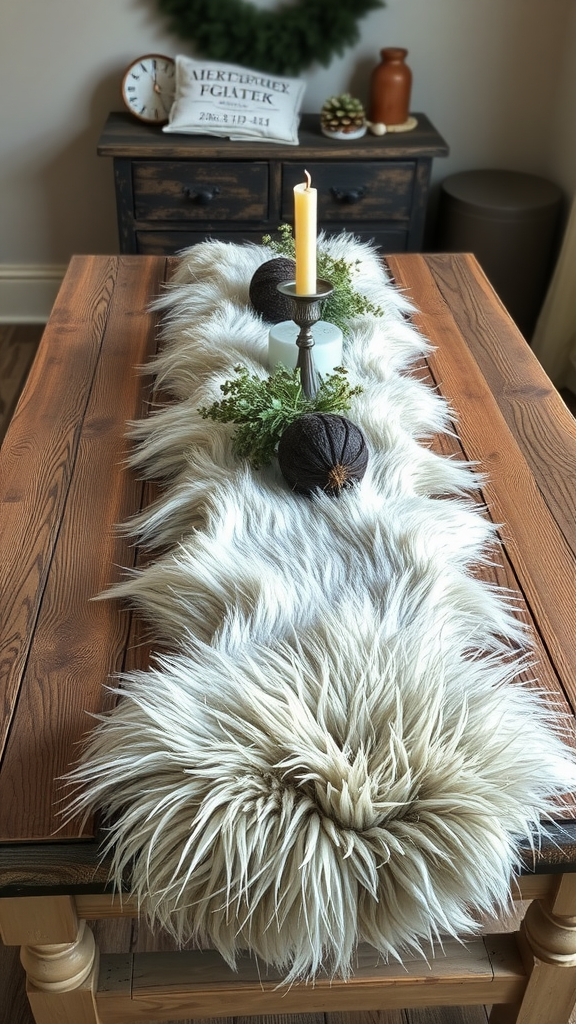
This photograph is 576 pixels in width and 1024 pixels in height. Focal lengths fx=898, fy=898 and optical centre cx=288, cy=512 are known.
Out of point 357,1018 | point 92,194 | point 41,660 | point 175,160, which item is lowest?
point 357,1018

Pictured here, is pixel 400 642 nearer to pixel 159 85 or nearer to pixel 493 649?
pixel 493 649

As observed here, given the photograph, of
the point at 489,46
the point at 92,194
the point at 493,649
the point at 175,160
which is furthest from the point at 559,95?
the point at 493,649

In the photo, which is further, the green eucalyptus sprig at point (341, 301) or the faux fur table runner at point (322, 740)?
the green eucalyptus sprig at point (341, 301)

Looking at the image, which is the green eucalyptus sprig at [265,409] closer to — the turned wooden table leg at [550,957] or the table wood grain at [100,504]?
the table wood grain at [100,504]

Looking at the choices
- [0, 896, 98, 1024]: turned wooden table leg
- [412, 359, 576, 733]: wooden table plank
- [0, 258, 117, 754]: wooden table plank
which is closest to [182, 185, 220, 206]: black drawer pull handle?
[0, 258, 117, 754]: wooden table plank

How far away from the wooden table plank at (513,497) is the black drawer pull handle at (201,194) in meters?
1.02

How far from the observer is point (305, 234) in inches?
41.7

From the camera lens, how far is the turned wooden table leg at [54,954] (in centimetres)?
78

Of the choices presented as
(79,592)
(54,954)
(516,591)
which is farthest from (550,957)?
A: (79,592)

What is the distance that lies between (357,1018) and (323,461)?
0.73 meters

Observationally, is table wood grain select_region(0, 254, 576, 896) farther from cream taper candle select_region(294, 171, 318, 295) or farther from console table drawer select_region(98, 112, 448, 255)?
console table drawer select_region(98, 112, 448, 255)

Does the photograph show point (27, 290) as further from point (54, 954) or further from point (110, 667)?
point (54, 954)

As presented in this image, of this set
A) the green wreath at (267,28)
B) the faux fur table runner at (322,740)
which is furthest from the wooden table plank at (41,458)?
the green wreath at (267,28)

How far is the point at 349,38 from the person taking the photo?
8.32ft
